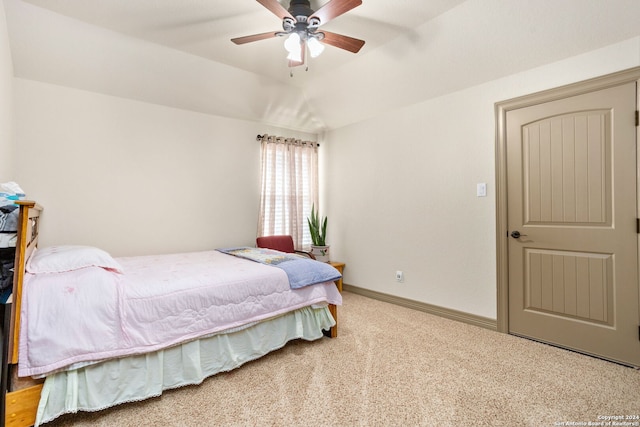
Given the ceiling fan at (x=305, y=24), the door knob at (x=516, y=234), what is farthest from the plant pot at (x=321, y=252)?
the ceiling fan at (x=305, y=24)

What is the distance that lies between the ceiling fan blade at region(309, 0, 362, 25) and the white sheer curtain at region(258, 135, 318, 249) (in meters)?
2.22

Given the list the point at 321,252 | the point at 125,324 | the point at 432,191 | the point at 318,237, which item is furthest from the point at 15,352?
the point at 432,191

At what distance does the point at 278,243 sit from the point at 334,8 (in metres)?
2.67

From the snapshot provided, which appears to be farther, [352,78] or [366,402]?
[352,78]

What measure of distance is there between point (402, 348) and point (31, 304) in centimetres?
235

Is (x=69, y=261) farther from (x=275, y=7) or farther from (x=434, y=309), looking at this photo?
(x=434, y=309)

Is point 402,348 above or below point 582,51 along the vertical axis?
below

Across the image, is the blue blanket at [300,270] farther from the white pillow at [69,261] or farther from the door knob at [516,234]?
the door knob at [516,234]

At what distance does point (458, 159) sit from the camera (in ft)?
10.2

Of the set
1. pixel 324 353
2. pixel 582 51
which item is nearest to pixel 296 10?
pixel 582 51

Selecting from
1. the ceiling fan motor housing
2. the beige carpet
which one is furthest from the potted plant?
the ceiling fan motor housing

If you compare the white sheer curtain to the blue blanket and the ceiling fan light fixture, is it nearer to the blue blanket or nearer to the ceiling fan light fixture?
the blue blanket

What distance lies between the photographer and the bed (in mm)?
1460

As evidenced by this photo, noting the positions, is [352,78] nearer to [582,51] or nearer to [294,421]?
[582,51]
